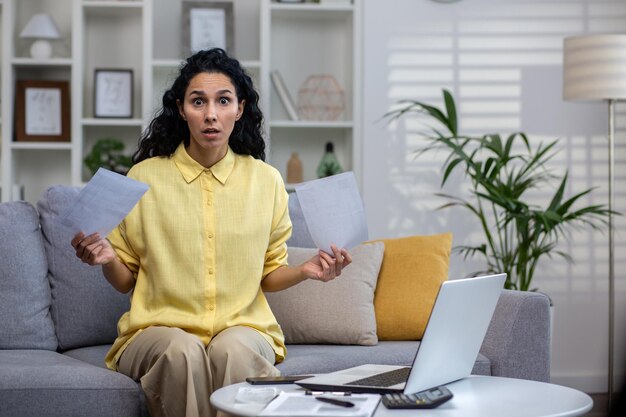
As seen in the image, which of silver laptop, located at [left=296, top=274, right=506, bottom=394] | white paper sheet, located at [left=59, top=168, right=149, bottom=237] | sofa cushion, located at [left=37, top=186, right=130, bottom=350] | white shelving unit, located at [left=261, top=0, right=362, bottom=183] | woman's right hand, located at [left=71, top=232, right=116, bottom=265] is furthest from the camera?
white shelving unit, located at [left=261, top=0, right=362, bottom=183]

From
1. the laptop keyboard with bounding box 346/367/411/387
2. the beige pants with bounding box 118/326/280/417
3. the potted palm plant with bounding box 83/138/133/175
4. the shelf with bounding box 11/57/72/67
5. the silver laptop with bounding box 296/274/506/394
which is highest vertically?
the shelf with bounding box 11/57/72/67

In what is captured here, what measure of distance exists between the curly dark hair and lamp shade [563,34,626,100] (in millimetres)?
1778

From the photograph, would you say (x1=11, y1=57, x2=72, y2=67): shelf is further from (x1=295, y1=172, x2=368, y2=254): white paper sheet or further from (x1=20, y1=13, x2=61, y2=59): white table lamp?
(x1=295, y1=172, x2=368, y2=254): white paper sheet

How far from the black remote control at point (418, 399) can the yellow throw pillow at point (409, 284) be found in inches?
45.6

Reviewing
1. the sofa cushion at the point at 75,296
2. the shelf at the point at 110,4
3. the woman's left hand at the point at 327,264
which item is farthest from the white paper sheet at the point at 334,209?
the shelf at the point at 110,4

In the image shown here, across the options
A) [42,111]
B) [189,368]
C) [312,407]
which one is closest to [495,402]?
[312,407]

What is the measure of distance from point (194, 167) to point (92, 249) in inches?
18.1

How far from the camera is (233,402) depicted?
5.52 feet

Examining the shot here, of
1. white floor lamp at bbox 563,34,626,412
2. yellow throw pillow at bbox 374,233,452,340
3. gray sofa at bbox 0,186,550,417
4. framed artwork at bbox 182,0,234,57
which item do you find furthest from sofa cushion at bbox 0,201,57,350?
white floor lamp at bbox 563,34,626,412

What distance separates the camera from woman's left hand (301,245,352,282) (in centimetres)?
214

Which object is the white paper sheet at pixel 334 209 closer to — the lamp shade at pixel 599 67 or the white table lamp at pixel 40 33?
the lamp shade at pixel 599 67

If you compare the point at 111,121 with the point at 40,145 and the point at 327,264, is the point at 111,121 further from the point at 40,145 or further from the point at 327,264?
the point at 327,264

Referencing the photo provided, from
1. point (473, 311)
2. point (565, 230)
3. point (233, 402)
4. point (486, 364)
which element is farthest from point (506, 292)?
point (565, 230)

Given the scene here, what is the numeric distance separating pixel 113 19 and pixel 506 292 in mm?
2564
